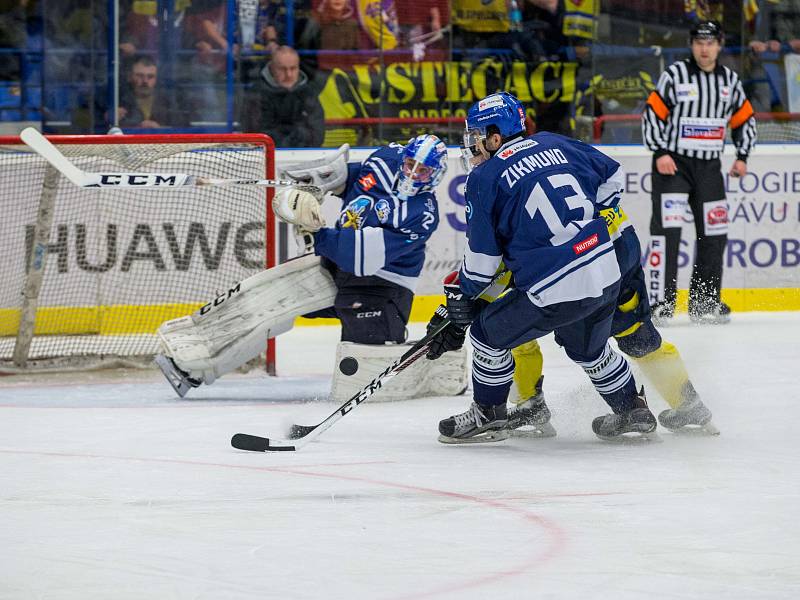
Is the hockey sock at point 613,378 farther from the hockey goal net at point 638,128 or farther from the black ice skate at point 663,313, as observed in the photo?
the hockey goal net at point 638,128

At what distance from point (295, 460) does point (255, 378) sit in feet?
5.51

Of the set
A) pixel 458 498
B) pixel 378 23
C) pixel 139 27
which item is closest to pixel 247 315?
pixel 458 498

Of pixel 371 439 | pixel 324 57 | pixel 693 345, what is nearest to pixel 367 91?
pixel 324 57

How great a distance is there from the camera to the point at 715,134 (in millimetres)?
6695

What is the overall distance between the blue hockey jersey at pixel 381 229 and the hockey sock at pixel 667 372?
106 centimetres

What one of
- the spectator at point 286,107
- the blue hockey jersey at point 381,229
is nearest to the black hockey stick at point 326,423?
the blue hockey jersey at point 381,229

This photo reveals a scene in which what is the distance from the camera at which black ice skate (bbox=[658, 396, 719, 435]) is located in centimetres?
389

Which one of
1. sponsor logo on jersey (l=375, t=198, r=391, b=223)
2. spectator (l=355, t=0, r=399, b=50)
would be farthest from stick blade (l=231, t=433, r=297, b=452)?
spectator (l=355, t=0, r=399, b=50)

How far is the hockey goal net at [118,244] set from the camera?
532cm

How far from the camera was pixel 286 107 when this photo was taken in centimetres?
717

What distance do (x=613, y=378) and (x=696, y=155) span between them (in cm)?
316

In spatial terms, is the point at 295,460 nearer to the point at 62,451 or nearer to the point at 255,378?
the point at 62,451

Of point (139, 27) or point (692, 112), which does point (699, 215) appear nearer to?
point (692, 112)

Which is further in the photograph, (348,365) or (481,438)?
(348,365)
